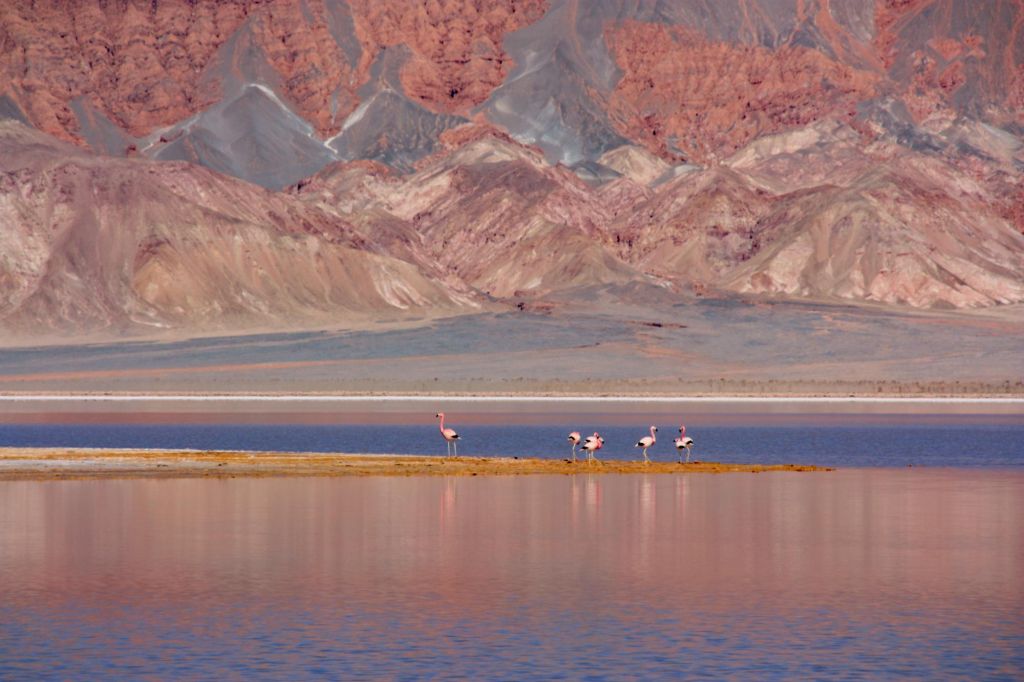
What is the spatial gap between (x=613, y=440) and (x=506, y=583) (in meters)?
42.1

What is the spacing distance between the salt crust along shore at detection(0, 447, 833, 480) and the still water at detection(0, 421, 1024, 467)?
17.3 ft

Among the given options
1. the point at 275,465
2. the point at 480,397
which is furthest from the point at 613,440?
the point at 480,397

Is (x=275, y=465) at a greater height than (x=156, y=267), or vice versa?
(x=156, y=267)

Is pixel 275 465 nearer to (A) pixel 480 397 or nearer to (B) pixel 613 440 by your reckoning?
(B) pixel 613 440

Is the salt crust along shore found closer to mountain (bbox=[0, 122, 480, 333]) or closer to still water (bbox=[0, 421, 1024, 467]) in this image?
still water (bbox=[0, 421, 1024, 467])

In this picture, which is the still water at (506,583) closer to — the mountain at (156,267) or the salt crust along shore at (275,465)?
the salt crust along shore at (275,465)

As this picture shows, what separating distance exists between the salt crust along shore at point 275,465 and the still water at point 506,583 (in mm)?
3906

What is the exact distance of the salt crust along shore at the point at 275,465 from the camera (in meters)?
47.5

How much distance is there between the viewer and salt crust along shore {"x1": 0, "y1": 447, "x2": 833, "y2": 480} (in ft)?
156

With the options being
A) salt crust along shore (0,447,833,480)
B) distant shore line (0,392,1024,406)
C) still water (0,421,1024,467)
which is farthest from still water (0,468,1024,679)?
distant shore line (0,392,1024,406)

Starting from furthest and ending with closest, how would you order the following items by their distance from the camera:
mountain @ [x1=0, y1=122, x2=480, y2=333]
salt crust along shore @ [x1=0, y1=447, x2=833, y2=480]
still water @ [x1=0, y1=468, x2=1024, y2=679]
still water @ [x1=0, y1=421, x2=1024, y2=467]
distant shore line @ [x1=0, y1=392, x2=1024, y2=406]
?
1. mountain @ [x1=0, y1=122, x2=480, y2=333]
2. distant shore line @ [x1=0, y1=392, x2=1024, y2=406]
3. still water @ [x1=0, y1=421, x2=1024, y2=467]
4. salt crust along shore @ [x1=0, y1=447, x2=833, y2=480]
5. still water @ [x1=0, y1=468, x2=1024, y2=679]

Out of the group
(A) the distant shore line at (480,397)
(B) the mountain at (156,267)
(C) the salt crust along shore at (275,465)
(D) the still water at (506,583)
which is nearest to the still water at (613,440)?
(C) the salt crust along shore at (275,465)

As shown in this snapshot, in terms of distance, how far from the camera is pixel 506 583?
27141 mm

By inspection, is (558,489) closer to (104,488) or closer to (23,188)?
(104,488)
